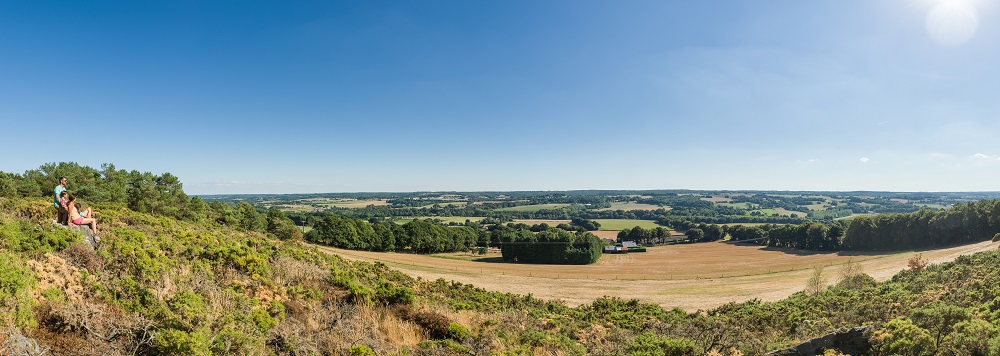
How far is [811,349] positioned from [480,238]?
8237 centimetres

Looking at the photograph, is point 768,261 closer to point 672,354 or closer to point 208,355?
point 672,354

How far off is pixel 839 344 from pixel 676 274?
4620cm

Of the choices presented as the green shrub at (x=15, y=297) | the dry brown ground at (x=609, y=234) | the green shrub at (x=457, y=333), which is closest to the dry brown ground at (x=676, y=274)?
the green shrub at (x=457, y=333)

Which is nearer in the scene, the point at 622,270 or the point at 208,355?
the point at 208,355

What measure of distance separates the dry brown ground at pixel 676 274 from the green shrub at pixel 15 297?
30886 millimetres

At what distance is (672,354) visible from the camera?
6680 millimetres

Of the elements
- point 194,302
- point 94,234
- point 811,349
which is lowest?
point 811,349

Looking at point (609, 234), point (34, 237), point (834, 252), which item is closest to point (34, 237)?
point (34, 237)

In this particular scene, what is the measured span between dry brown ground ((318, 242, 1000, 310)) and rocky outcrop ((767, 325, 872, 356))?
24.4 m

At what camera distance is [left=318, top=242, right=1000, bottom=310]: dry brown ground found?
36188 mm

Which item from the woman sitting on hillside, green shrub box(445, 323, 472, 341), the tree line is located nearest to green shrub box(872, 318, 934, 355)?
green shrub box(445, 323, 472, 341)

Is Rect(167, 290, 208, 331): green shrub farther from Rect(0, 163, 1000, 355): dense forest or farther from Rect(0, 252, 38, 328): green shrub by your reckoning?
Rect(0, 252, 38, 328): green shrub

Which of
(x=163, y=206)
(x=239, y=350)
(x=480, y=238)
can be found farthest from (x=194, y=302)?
(x=480, y=238)

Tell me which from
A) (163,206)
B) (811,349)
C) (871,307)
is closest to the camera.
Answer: (811,349)
